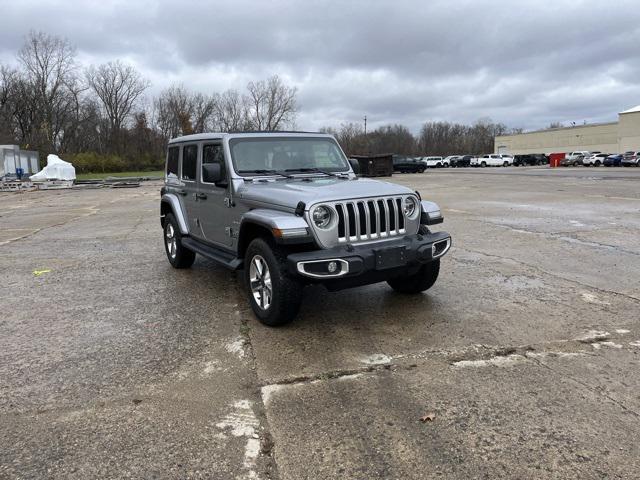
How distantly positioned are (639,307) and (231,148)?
4.67m

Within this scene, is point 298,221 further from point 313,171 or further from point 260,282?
point 313,171

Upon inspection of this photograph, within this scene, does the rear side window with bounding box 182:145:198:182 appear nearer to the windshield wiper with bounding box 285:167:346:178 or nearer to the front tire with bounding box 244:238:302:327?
the windshield wiper with bounding box 285:167:346:178

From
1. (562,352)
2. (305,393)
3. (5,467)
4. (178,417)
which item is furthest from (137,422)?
(562,352)

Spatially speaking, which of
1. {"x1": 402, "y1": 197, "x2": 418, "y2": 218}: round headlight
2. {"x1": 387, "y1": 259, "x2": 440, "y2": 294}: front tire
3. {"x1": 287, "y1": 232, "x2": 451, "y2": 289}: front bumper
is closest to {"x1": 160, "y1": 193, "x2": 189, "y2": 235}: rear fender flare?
{"x1": 387, "y1": 259, "x2": 440, "y2": 294}: front tire

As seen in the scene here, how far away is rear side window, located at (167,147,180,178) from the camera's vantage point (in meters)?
7.37

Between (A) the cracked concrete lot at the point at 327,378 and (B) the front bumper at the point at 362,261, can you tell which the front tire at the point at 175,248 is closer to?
(A) the cracked concrete lot at the point at 327,378

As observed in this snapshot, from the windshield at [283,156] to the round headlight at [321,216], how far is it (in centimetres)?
139

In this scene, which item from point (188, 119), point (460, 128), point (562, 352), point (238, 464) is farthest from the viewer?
point (460, 128)

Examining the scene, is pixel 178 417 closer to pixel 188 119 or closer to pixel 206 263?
pixel 206 263

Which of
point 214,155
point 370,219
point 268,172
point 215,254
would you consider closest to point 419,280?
point 370,219

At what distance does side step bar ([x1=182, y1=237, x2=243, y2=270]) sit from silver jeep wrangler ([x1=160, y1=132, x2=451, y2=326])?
0.07ft

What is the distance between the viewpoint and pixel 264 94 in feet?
286

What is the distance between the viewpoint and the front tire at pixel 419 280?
5465 millimetres

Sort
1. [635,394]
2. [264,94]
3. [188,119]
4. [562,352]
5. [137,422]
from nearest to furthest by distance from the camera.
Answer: [137,422] → [635,394] → [562,352] → [188,119] → [264,94]
